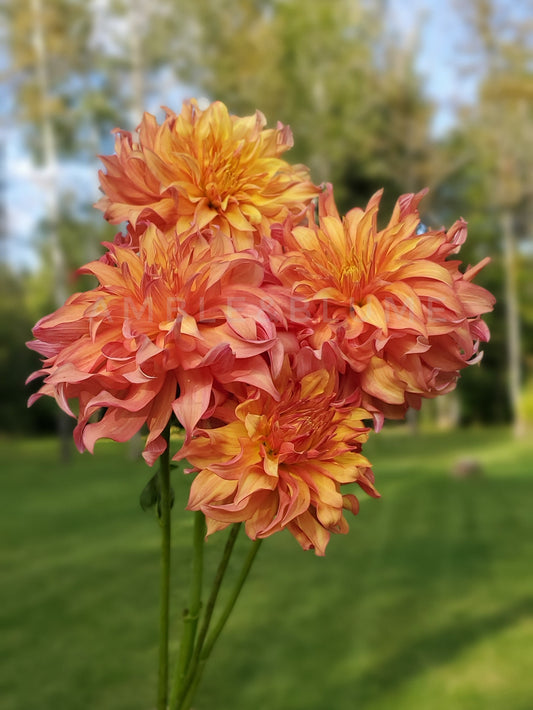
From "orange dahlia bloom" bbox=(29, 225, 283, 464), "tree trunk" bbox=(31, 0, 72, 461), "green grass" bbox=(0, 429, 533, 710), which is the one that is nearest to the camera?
"orange dahlia bloom" bbox=(29, 225, 283, 464)

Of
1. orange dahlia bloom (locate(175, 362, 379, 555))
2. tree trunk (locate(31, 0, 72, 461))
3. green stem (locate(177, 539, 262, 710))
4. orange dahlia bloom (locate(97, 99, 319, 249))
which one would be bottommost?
green stem (locate(177, 539, 262, 710))

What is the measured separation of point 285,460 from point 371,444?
7.4 inches

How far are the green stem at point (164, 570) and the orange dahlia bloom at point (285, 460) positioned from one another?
0.06 metres

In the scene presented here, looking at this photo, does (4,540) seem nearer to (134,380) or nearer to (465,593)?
(465,593)

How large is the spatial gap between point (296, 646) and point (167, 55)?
769cm

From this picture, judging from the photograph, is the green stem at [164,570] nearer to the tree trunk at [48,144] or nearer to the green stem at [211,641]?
the green stem at [211,641]

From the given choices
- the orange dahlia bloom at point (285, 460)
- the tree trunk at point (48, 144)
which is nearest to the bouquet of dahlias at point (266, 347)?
the orange dahlia bloom at point (285, 460)

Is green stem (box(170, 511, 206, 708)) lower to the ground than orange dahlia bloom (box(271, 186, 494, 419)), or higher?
lower

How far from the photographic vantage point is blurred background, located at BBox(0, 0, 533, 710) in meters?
2.63

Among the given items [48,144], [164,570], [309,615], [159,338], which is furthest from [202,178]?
[48,144]

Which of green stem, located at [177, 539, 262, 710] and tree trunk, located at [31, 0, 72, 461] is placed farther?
tree trunk, located at [31, 0, 72, 461]

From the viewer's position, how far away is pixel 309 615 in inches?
125

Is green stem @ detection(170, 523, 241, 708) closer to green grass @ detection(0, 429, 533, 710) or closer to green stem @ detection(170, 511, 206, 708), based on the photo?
A: green stem @ detection(170, 511, 206, 708)

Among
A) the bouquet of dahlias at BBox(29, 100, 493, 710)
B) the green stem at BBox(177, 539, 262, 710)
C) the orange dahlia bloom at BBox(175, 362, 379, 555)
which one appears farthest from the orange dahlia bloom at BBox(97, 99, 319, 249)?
the green stem at BBox(177, 539, 262, 710)
